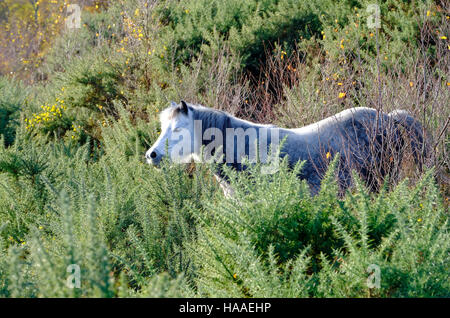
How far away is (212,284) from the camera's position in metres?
2.52

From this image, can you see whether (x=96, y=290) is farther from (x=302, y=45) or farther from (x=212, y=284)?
(x=302, y=45)

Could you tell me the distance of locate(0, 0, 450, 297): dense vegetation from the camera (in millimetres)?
2096

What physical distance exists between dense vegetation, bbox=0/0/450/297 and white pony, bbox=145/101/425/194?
21cm

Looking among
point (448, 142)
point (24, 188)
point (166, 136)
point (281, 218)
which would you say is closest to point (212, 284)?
point (281, 218)

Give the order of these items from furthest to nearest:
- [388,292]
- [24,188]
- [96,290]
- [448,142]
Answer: [448,142]
[24,188]
[388,292]
[96,290]

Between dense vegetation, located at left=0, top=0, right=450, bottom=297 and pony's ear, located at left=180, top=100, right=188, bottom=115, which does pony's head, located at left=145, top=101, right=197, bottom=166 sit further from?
dense vegetation, located at left=0, top=0, right=450, bottom=297

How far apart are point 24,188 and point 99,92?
4.76m

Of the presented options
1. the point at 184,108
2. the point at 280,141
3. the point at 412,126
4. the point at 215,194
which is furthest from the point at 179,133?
the point at 412,126

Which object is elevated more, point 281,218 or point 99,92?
point 99,92

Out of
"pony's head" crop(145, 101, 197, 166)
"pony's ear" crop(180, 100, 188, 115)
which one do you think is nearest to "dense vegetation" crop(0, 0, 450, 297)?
"pony's head" crop(145, 101, 197, 166)

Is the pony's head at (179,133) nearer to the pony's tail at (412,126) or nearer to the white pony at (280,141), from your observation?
the white pony at (280,141)

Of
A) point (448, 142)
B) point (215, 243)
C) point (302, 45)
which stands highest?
point (302, 45)

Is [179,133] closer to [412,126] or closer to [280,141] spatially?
[280,141]

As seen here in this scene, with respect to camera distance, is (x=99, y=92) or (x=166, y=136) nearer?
(x=166, y=136)
